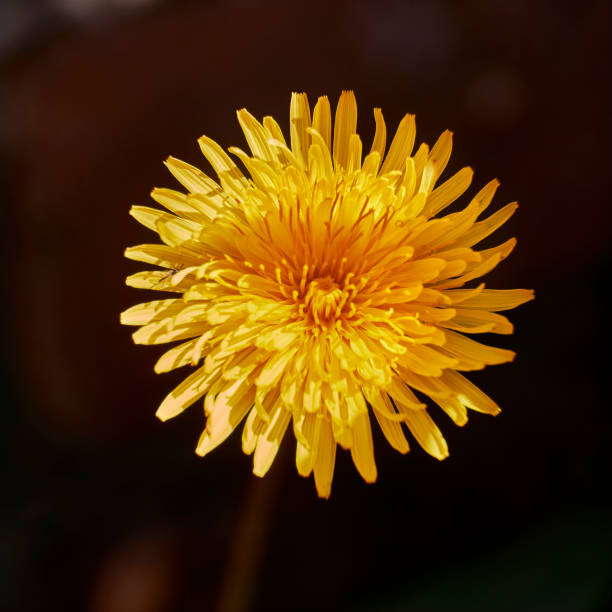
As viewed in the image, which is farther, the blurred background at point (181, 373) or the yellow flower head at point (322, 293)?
the blurred background at point (181, 373)

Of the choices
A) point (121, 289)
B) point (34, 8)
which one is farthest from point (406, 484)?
point (34, 8)

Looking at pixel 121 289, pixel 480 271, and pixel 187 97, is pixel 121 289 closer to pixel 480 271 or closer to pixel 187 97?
pixel 187 97

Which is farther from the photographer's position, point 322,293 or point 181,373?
point 181,373

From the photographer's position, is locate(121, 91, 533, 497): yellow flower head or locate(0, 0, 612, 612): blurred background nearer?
locate(121, 91, 533, 497): yellow flower head
